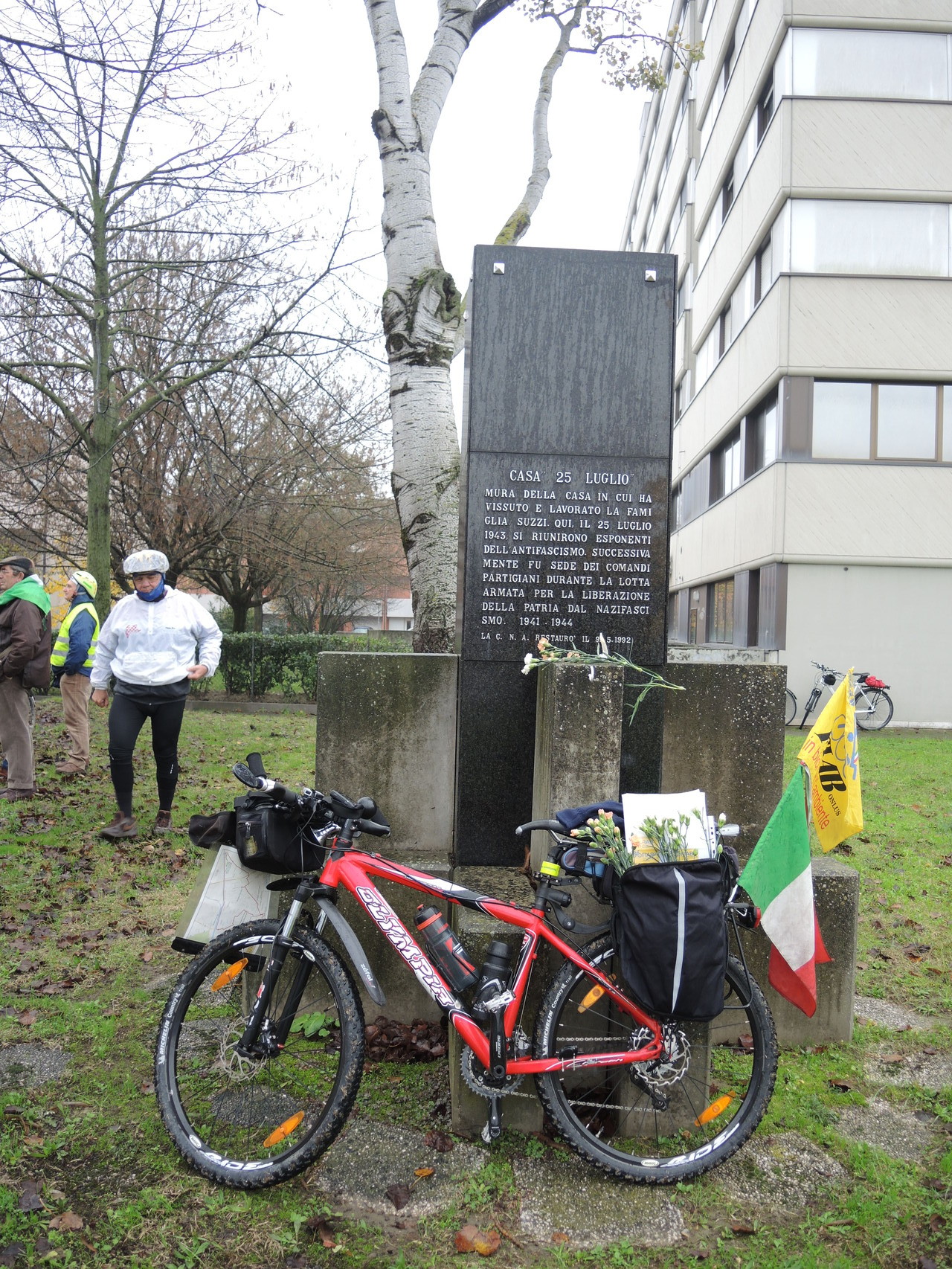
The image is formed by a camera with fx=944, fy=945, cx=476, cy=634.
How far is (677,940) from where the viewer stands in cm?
272

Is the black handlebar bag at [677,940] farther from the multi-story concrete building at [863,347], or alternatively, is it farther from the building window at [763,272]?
the building window at [763,272]

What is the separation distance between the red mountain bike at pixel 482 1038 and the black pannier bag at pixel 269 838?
0.10ft

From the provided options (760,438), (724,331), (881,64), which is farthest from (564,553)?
(724,331)

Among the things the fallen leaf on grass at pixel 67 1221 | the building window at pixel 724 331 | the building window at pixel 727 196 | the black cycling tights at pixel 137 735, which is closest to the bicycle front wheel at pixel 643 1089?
the fallen leaf on grass at pixel 67 1221

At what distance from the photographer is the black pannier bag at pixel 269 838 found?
299cm

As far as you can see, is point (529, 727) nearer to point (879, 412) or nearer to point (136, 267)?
point (136, 267)

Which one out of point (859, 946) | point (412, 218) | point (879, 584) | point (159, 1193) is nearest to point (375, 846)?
point (159, 1193)

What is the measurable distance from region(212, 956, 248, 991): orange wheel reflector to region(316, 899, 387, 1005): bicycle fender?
0.31 meters

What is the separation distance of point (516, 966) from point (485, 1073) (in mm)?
337

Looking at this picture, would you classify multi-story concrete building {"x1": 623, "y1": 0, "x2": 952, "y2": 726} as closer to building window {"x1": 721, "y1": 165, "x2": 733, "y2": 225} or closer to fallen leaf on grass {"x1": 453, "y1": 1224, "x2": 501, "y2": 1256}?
building window {"x1": 721, "y1": 165, "x2": 733, "y2": 225}

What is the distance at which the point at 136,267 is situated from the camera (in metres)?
11.4

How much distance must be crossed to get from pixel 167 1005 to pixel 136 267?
10.6 metres

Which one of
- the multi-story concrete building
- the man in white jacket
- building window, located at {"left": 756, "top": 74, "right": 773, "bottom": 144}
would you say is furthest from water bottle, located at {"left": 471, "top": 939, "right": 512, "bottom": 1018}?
building window, located at {"left": 756, "top": 74, "right": 773, "bottom": 144}

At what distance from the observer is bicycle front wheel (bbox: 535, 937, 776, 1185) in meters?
2.83
